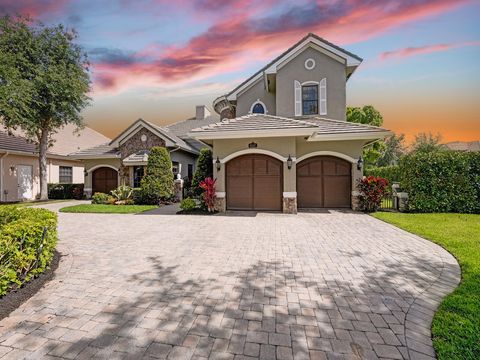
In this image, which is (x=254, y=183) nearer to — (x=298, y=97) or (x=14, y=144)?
(x=298, y=97)

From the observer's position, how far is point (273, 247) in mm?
6117

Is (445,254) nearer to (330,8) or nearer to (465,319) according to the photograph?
(465,319)

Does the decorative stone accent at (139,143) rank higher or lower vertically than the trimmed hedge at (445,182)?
higher

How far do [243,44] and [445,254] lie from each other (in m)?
8.73

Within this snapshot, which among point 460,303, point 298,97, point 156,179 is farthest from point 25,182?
point 460,303

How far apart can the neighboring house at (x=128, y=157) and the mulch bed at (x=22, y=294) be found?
13354 millimetres

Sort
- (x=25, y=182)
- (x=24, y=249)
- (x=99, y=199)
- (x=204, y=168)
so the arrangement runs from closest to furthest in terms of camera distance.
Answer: (x=24, y=249)
(x=204, y=168)
(x=99, y=199)
(x=25, y=182)

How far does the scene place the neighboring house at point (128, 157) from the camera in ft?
57.5

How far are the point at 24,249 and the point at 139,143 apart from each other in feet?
49.7

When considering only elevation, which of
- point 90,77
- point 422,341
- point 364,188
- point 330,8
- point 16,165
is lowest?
point 422,341

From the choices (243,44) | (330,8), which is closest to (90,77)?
(243,44)

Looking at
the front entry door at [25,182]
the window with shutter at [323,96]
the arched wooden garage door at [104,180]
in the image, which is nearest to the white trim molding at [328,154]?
the window with shutter at [323,96]

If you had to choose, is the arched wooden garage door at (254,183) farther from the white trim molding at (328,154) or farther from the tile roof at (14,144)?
the tile roof at (14,144)

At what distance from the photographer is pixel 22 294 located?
12.1ft
